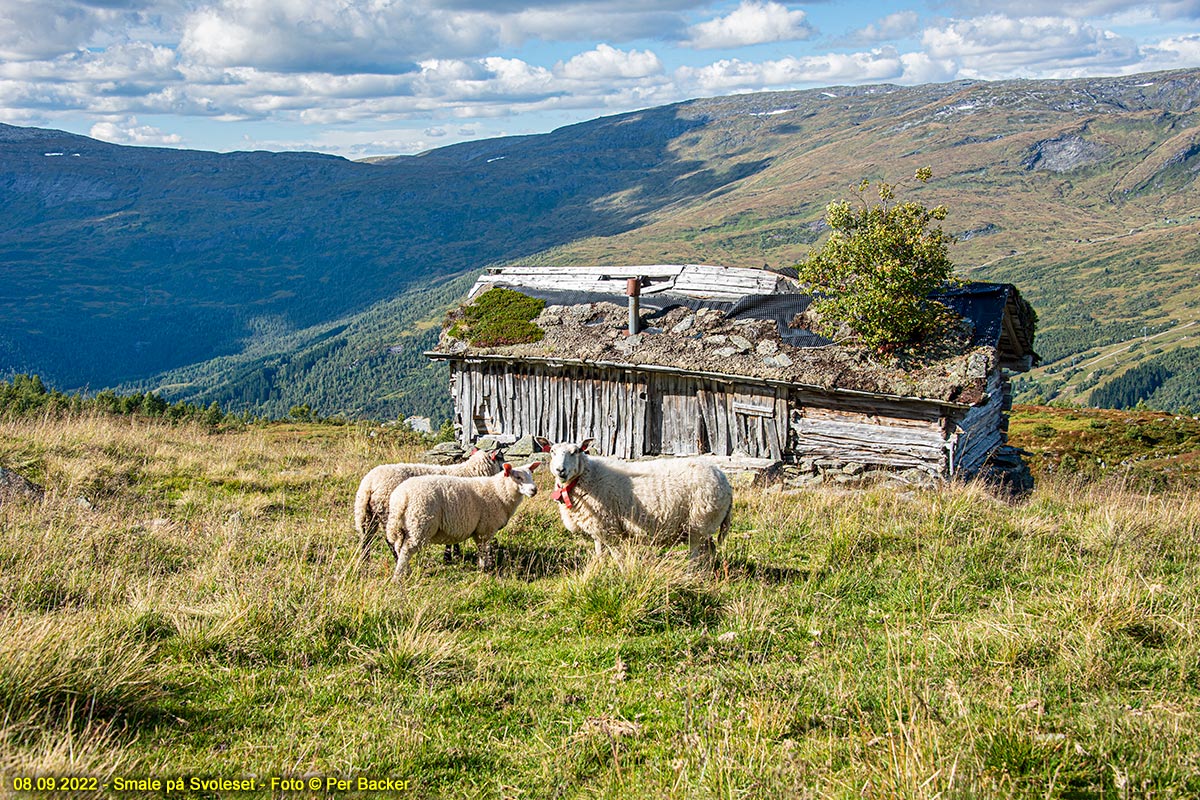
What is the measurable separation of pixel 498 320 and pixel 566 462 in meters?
12.3

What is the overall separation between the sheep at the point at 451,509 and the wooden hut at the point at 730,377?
326 inches

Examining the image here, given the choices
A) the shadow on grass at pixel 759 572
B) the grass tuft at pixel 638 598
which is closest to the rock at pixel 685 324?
the shadow on grass at pixel 759 572

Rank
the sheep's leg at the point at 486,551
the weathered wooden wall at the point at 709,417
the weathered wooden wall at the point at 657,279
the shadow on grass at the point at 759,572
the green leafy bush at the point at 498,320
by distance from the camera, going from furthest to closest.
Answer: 1. the green leafy bush at the point at 498,320
2. the weathered wooden wall at the point at 657,279
3. the weathered wooden wall at the point at 709,417
4. the sheep's leg at the point at 486,551
5. the shadow on grass at the point at 759,572

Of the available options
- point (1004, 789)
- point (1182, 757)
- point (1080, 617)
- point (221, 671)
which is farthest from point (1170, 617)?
point (221, 671)

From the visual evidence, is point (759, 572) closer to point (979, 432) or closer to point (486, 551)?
point (486, 551)

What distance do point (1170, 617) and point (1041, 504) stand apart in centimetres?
570

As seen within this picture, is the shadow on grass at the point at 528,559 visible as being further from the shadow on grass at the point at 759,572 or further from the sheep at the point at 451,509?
the shadow on grass at the point at 759,572

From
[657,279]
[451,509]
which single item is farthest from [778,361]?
[451,509]

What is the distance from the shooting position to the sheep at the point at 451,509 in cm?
859

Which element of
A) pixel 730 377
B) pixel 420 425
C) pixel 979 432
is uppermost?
pixel 730 377

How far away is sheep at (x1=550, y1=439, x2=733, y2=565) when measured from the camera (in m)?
8.38

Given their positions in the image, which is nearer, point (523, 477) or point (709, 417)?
point (523, 477)

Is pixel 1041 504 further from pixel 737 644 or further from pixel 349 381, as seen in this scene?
pixel 349 381

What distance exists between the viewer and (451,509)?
28.9 feet
